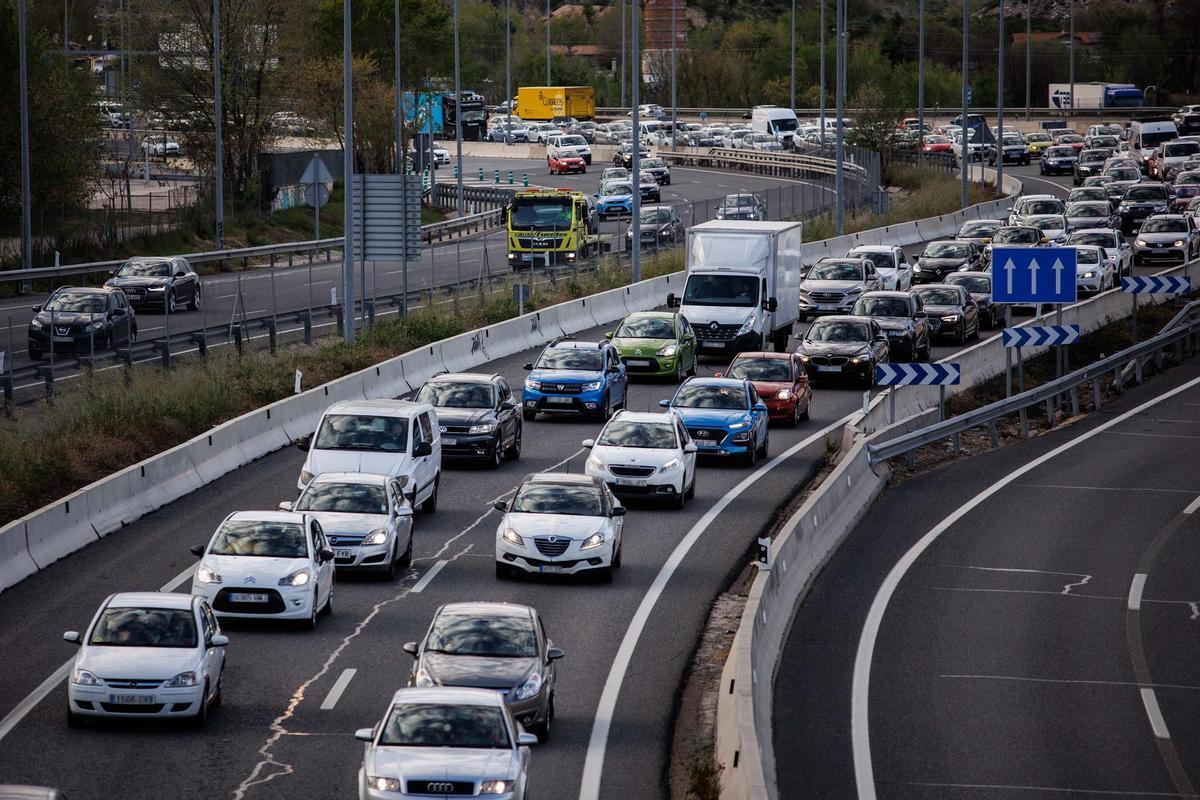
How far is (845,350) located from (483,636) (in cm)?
2301

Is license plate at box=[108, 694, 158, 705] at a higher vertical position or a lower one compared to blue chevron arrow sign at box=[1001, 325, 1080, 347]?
lower

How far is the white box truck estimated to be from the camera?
42.3 m

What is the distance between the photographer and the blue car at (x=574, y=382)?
34.9 metres

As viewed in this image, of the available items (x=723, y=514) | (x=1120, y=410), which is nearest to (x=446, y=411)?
(x=723, y=514)

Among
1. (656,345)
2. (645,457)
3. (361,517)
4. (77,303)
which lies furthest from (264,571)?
(77,303)

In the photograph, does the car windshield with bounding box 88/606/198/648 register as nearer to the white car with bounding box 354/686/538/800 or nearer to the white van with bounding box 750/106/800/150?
the white car with bounding box 354/686/538/800

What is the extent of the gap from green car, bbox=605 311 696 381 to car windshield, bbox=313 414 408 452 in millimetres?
11874

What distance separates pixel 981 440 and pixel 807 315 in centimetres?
1267

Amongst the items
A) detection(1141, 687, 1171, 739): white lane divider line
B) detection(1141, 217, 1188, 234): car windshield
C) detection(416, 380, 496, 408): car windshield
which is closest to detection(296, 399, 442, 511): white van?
detection(416, 380, 496, 408): car windshield

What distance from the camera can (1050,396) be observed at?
38.2 m

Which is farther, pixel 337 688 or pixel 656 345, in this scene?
pixel 656 345

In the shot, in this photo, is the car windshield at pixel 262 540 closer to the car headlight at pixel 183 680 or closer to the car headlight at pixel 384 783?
the car headlight at pixel 183 680

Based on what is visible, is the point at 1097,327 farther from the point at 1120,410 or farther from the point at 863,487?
the point at 863,487

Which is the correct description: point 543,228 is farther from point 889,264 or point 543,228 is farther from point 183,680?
point 183,680
